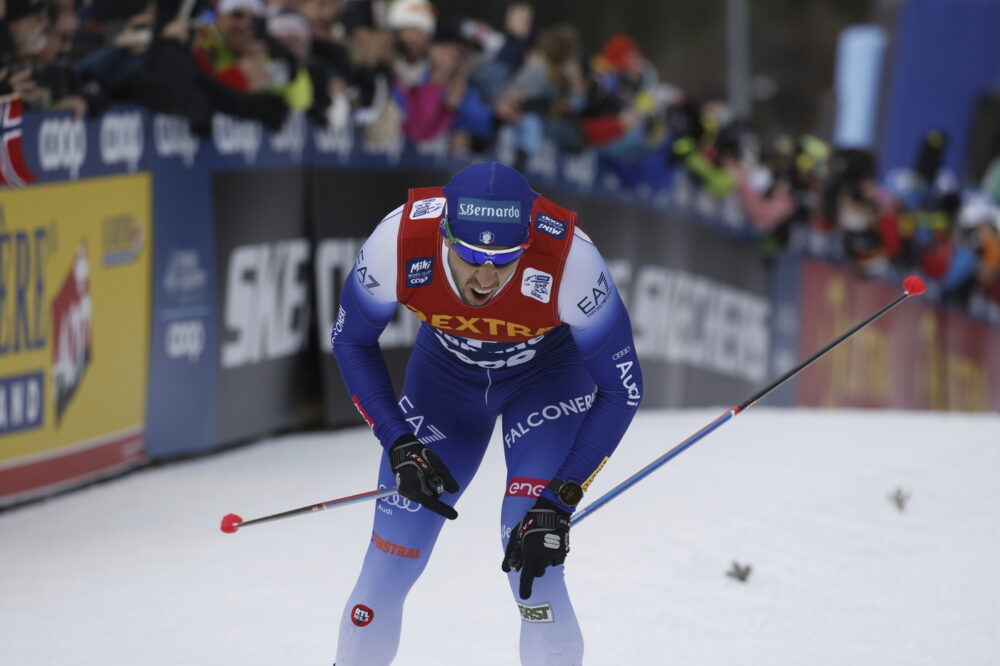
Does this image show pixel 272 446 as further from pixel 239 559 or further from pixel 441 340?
pixel 441 340

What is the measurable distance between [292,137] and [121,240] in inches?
63.7

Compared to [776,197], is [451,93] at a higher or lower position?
higher

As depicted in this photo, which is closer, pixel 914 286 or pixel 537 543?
pixel 537 543

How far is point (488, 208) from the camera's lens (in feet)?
11.0

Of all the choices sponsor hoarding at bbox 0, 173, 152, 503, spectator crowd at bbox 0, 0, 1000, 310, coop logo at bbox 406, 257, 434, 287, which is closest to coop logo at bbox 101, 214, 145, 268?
sponsor hoarding at bbox 0, 173, 152, 503

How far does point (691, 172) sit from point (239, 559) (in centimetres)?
766

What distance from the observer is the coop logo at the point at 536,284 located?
141 inches

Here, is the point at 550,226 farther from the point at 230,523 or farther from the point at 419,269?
the point at 230,523

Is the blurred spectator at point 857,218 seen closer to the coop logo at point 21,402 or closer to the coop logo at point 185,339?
the coop logo at point 185,339

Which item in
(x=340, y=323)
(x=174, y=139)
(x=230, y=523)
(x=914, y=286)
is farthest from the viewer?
(x=174, y=139)

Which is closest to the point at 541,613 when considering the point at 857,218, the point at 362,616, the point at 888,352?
the point at 362,616

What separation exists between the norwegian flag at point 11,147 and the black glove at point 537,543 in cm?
326

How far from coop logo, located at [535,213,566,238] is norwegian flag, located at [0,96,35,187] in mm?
2968

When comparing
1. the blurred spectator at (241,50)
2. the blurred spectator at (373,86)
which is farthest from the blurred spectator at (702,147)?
the blurred spectator at (241,50)
